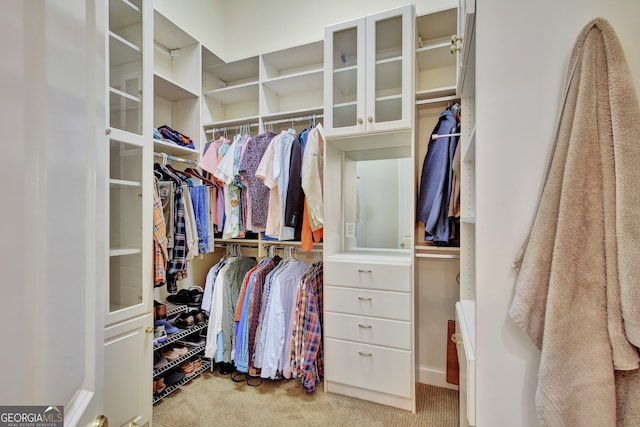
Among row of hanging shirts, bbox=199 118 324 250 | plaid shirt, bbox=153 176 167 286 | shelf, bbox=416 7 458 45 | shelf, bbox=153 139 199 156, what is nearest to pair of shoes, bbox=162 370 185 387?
plaid shirt, bbox=153 176 167 286

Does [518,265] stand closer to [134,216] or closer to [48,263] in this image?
[48,263]

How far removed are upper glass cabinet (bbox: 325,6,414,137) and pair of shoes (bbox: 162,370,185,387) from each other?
6.66 feet

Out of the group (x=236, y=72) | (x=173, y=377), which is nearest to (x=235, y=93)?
(x=236, y=72)

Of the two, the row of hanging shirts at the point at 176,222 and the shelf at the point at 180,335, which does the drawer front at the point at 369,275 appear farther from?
the shelf at the point at 180,335

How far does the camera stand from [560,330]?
2.12 feet

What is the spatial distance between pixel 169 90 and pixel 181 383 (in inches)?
87.6

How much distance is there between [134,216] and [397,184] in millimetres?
1792

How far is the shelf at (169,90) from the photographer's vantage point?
207cm

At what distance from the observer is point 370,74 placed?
6.07 feet

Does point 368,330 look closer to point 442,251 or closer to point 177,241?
point 442,251

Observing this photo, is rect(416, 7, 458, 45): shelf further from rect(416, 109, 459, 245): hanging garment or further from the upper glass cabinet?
rect(416, 109, 459, 245): hanging garment

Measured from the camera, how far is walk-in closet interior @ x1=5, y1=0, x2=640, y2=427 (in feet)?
1.39

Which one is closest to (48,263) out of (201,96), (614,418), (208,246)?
(614,418)

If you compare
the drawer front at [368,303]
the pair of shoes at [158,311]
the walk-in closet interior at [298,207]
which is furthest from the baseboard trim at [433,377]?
the pair of shoes at [158,311]
